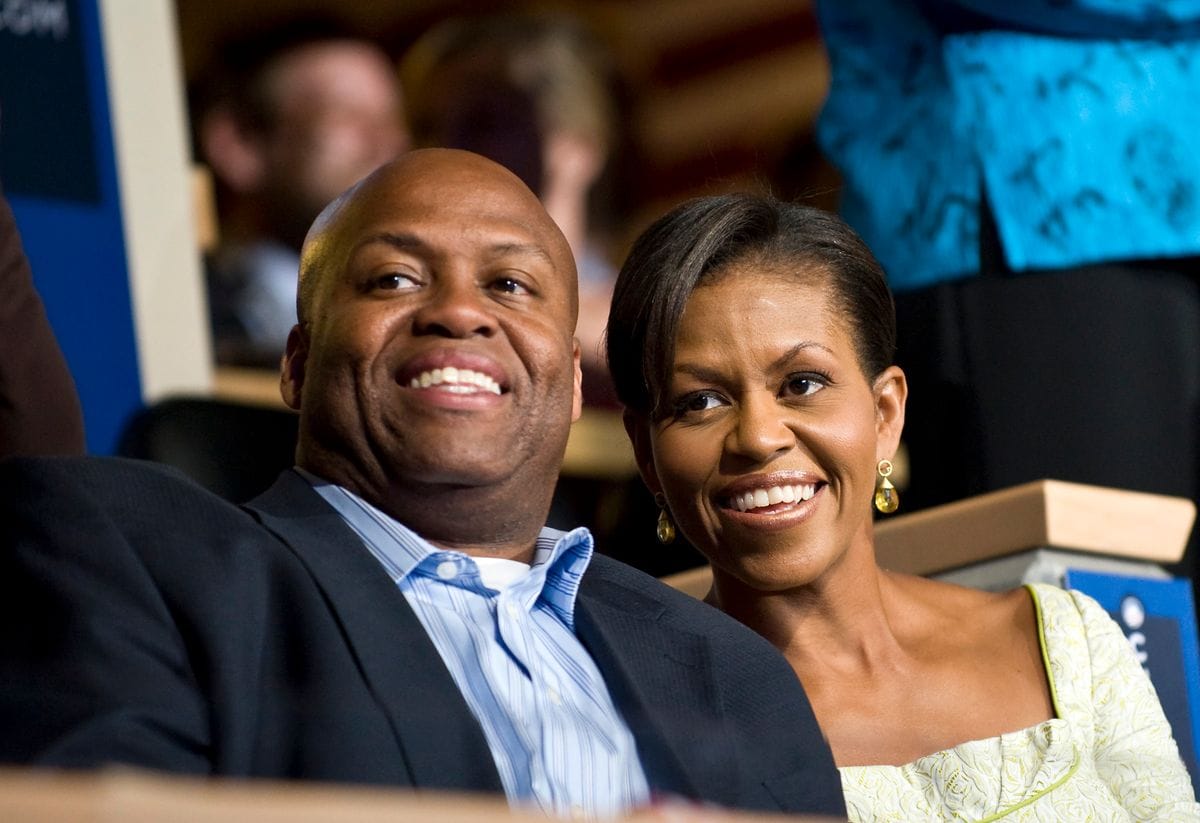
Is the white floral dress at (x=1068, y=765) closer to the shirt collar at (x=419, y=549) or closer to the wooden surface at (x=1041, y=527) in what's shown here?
the wooden surface at (x=1041, y=527)

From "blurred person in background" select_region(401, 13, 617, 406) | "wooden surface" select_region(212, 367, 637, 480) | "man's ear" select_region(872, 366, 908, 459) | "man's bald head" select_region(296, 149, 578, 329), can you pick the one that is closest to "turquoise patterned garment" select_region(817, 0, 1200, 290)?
"man's ear" select_region(872, 366, 908, 459)

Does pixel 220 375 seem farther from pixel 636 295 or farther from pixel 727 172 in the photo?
pixel 727 172

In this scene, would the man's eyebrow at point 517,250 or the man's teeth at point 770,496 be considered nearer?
the man's eyebrow at point 517,250

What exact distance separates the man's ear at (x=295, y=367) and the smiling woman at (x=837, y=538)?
1.26 feet

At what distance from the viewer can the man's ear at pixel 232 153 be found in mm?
4574

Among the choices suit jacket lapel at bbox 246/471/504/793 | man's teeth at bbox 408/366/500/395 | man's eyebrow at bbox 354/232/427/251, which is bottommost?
suit jacket lapel at bbox 246/471/504/793

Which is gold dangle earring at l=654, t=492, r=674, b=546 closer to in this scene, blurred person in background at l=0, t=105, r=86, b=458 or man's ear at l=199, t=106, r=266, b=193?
blurred person in background at l=0, t=105, r=86, b=458

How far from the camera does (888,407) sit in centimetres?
206

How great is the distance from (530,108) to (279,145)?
2.44 feet

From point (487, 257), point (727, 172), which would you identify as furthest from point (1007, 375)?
point (727, 172)

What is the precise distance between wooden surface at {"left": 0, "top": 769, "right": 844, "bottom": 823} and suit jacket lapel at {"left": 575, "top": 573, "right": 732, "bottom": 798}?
62 centimetres

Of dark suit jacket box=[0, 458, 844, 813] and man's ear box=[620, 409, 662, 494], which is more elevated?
man's ear box=[620, 409, 662, 494]

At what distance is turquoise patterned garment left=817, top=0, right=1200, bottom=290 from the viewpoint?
2.27 meters

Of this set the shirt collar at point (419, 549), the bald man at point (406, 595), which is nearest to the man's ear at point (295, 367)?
the bald man at point (406, 595)
